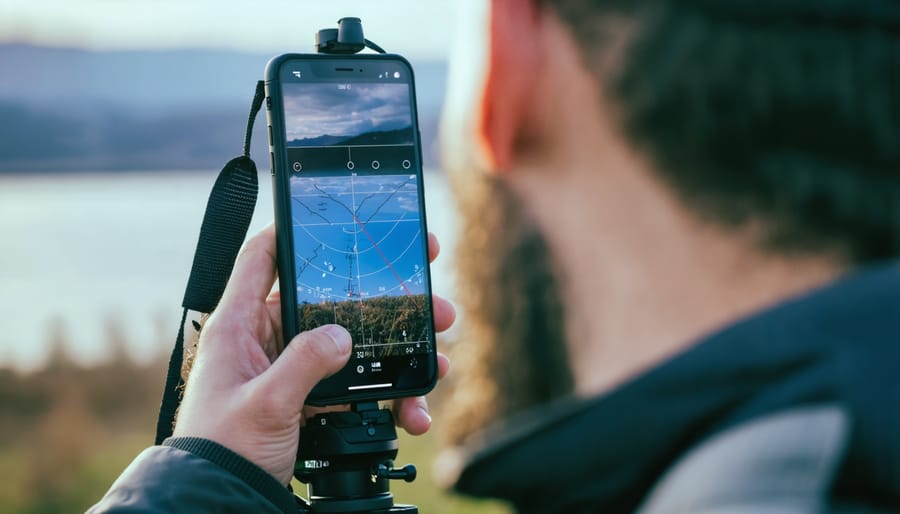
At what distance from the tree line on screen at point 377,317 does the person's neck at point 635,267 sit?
962 mm

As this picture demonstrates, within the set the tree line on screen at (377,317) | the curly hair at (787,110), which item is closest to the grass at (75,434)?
the tree line on screen at (377,317)

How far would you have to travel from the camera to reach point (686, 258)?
882mm

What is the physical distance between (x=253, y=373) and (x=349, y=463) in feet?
0.78

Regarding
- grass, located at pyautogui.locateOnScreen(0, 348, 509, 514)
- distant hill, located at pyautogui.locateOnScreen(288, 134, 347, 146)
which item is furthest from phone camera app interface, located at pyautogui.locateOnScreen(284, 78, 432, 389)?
grass, located at pyautogui.locateOnScreen(0, 348, 509, 514)

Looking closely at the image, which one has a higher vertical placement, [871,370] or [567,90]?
[567,90]

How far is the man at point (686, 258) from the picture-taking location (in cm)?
81

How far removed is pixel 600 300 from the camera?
2.97 feet

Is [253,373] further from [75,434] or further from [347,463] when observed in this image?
[75,434]

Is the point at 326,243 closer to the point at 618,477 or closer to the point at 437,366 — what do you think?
the point at 437,366

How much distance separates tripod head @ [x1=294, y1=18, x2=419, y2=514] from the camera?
1729mm

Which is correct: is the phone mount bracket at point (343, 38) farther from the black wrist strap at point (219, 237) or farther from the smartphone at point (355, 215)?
the black wrist strap at point (219, 237)

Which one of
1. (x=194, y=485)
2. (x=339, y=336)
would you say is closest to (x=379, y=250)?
(x=339, y=336)

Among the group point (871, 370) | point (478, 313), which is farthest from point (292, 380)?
point (871, 370)

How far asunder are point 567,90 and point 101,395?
23.3ft
